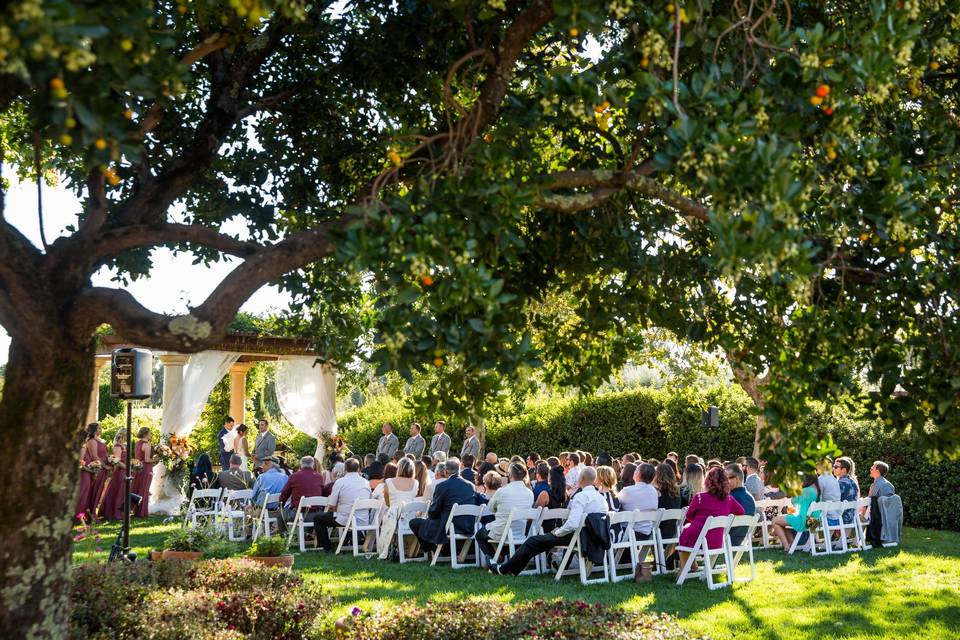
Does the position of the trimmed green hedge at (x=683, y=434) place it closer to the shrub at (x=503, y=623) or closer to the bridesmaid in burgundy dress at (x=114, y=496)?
the bridesmaid in burgundy dress at (x=114, y=496)

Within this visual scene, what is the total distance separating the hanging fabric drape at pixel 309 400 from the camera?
19.0 meters

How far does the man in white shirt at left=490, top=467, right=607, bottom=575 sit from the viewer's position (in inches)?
379

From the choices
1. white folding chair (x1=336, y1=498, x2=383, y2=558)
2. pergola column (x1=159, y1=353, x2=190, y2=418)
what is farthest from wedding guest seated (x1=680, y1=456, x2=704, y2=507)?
pergola column (x1=159, y1=353, x2=190, y2=418)

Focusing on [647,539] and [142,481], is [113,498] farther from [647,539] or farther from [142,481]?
[647,539]

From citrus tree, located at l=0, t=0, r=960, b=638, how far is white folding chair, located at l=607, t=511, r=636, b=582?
3820 mm

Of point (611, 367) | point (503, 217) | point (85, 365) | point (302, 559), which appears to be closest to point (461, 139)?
point (503, 217)

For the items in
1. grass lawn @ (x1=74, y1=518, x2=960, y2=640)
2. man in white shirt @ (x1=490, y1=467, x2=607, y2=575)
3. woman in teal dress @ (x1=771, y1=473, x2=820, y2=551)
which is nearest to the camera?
grass lawn @ (x1=74, y1=518, x2=960, y2=640)

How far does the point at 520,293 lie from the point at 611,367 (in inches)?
36.4

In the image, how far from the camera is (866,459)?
53.4 ft

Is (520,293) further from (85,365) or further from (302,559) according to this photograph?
(302,559)

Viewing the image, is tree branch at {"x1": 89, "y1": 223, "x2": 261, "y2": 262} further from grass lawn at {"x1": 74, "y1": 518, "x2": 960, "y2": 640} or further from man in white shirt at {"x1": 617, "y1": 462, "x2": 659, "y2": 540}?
man in white shirt at {"x1": 617, "y1": 462, "x2": 659, "y2": 540}

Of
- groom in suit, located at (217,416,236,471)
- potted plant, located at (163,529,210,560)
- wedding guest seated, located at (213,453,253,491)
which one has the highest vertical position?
groom in suit, located at (217,416,236,471)

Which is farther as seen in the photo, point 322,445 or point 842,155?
point 322,445

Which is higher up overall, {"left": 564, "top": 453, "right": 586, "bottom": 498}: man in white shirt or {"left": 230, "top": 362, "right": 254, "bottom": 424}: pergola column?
{"left": 230, "top": 362, "right": 254, "bottom": 424}: pergola column
